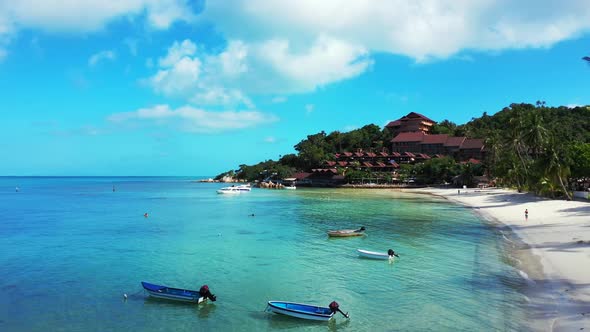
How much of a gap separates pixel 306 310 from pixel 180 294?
5.07 metres

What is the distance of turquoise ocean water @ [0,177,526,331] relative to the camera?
47.1ft

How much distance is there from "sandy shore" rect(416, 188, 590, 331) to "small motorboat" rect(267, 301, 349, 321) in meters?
6.22

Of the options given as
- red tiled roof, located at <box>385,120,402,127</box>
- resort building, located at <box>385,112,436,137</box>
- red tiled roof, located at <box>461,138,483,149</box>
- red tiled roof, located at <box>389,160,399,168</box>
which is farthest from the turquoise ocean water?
red tiled roof, located at <box>385,120,402,127</box>

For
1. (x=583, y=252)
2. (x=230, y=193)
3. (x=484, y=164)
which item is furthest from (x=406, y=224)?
(x=484, y=164)

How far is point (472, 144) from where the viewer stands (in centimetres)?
11819

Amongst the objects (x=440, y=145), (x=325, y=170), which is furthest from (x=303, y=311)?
(x=440, y=145)

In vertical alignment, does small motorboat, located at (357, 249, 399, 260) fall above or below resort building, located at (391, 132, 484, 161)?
below

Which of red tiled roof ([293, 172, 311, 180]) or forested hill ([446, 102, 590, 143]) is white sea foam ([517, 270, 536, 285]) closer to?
forested hill ([446, 102, 590, 143])

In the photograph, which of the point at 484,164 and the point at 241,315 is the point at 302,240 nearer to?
the point at 241,315

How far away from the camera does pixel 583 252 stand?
21.7 meters

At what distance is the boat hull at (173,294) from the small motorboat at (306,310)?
10.0 feet

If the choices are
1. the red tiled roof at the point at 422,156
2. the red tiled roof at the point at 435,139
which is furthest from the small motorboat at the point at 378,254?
the red tiled roof at the point at 435,139

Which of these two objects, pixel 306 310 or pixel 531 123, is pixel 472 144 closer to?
pixel 531 123

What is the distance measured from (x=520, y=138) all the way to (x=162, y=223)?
5403cm
